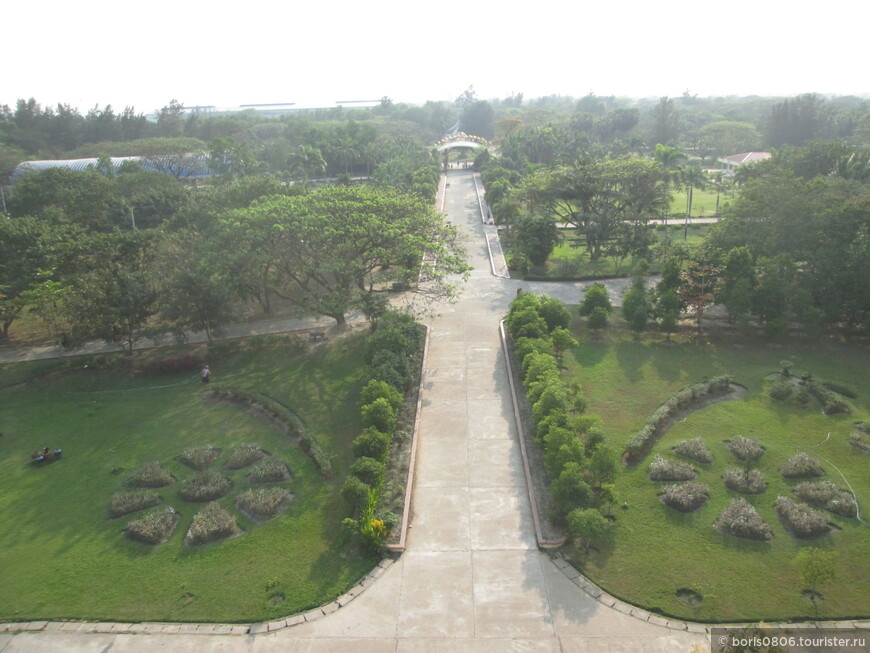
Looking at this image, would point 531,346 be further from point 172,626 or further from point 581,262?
point 581,262

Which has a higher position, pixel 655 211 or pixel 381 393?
pixel 655 211

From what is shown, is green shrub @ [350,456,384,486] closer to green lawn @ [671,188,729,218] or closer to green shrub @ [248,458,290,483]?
green shrub @ [248,458,290,483]

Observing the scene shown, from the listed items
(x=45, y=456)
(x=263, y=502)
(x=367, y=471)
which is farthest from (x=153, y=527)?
(x=45, y=456)

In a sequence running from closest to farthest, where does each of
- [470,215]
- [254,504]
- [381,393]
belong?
1. [254,504]
2. [381,393]
3. [470,215]

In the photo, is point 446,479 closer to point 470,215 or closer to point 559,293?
point 559,293

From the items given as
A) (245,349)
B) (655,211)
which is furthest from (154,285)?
(655,211)

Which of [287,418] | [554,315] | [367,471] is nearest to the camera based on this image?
[367,471]

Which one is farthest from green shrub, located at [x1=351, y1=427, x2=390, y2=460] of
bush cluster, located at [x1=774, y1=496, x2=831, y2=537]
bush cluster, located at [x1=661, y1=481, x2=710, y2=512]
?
bush cluster, located at [x1=774, y1=496, x2=831, y2=537]
